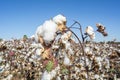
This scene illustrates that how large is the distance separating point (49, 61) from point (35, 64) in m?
4.48

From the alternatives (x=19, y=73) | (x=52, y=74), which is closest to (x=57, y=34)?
(x=52, y=74)

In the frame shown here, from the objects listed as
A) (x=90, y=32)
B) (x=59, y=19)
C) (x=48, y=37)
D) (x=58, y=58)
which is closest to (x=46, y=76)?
(x=48, y=37)

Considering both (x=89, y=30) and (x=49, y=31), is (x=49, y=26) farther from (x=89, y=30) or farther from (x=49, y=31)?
(x=89, y=30)

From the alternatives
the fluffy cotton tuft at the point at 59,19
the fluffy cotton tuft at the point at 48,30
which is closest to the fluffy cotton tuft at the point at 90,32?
the fluffy cotton tuft at the point at 59,19

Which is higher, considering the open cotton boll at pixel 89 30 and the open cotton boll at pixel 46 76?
the open cotton boll at pixel 89 30

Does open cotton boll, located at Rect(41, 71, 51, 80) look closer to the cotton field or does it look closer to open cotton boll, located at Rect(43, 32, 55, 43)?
the cotton field

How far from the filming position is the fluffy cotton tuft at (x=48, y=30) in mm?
1720

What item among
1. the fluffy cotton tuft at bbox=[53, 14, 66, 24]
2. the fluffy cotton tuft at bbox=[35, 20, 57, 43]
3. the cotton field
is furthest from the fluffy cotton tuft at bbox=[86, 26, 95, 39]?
the fluffy cotton tuft at bbox=[35, 20, 57, 43]

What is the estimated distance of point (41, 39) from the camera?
5.92ft

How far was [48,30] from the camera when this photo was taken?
1.71 metres

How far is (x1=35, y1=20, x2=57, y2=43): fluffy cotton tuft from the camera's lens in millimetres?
1720

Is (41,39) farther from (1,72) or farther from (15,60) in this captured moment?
(15,60)

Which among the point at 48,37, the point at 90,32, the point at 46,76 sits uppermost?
the point at 90,32

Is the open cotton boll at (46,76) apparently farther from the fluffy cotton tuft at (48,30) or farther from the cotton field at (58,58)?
the fluffy cotton tuft at (48,30)
